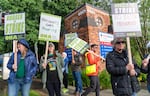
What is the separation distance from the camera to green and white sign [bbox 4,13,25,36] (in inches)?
325

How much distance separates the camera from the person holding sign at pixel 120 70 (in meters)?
5.98

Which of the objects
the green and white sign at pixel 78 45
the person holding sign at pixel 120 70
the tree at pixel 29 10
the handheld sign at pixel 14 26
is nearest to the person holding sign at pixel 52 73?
the handheld sign at pixel 14 26

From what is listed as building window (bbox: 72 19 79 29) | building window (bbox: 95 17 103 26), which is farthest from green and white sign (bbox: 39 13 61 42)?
building window (bbox: 72 19 79 29)

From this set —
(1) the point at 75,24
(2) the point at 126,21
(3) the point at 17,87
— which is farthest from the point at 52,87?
(1) the point at 75,24

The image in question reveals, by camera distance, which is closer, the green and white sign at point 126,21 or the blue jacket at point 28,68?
the green and white sign at point 126,21

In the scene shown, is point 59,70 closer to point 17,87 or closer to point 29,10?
point 17,87

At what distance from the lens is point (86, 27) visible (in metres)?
16.2

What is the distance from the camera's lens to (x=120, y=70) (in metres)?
5.95

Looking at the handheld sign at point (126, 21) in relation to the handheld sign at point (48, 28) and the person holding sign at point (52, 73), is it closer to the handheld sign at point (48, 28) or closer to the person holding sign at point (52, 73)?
the person holding sign at point (52, 73)

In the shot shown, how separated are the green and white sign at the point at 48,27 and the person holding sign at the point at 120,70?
3.40 meters

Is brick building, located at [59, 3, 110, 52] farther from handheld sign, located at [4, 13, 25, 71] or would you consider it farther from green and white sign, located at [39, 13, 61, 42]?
handheld sign, located at [4, 13, 25, 71]

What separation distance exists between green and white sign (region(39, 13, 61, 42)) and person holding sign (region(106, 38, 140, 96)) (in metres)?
→ 3.40

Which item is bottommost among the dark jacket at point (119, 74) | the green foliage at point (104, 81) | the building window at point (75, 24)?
the green foliage at point (104, 81)

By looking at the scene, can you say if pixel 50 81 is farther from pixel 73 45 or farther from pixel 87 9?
pixel 87 9
